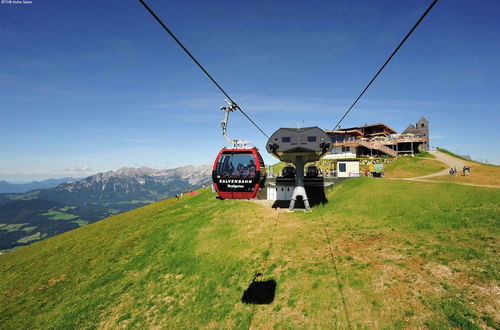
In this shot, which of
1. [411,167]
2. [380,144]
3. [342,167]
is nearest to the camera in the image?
[342,167]

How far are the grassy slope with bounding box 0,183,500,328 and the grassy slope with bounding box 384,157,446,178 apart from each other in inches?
630

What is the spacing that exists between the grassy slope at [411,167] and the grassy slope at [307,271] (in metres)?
16.0

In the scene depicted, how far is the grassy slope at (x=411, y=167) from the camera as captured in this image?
4372cm

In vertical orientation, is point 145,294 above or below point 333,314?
below

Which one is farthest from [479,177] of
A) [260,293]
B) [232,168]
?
[232,168]

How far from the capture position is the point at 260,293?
1638cm

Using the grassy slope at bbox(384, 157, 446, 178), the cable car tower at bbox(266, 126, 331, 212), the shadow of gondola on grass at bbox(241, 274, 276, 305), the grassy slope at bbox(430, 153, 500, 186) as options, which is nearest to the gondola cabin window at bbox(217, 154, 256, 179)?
the cable car tower at bbox(266, 126, 331, 212)

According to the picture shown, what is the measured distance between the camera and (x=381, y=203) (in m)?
26.1

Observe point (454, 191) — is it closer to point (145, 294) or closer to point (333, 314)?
point (333, 314)

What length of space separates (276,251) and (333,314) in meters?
8.24

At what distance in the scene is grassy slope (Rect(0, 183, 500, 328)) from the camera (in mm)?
12539

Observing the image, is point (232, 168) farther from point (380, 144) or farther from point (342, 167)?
point (380, 144)

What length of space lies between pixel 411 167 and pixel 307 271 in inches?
1693

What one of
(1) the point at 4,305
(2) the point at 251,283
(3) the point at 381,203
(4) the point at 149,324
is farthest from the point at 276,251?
(1) the point at 4,305
